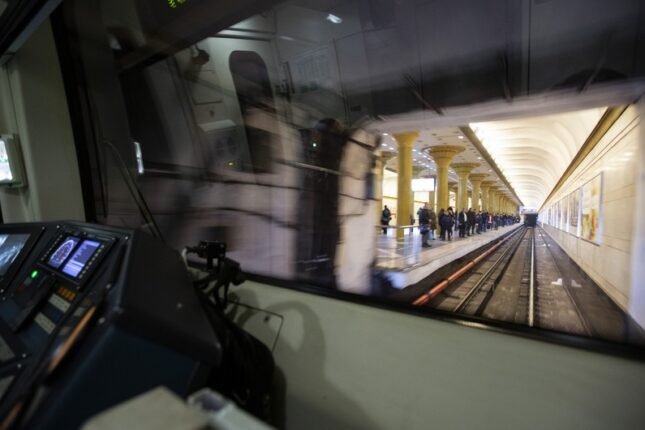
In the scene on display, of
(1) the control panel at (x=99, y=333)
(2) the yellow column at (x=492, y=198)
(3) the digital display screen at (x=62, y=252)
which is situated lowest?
(1) the control panel at (x=99, y=333)

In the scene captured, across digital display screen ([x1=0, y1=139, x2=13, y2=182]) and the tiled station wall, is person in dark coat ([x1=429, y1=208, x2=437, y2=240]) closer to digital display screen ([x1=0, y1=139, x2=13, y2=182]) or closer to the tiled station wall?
the tiled station wall

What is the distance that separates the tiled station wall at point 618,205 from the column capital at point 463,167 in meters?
1.15

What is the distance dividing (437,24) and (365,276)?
8.45 feet

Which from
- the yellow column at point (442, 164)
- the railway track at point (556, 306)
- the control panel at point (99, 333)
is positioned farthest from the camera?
the yellow column at point (442, 164)

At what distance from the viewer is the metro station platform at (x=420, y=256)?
2836mm

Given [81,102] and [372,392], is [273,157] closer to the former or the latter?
[81,102]

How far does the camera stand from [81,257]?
1087 mm

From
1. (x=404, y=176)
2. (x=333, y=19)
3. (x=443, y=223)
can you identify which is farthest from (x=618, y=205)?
(x=404, y=176)

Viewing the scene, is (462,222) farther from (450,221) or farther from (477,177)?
(477,177)

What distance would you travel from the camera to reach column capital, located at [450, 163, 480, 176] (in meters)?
2.86

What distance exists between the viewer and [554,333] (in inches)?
36.9

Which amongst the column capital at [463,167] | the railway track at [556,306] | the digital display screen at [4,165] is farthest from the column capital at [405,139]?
the digital display screen at [4,165]

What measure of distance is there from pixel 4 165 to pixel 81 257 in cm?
215

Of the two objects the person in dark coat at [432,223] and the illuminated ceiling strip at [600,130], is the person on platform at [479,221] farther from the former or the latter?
the illuminated ceiling strip at [600,130]
